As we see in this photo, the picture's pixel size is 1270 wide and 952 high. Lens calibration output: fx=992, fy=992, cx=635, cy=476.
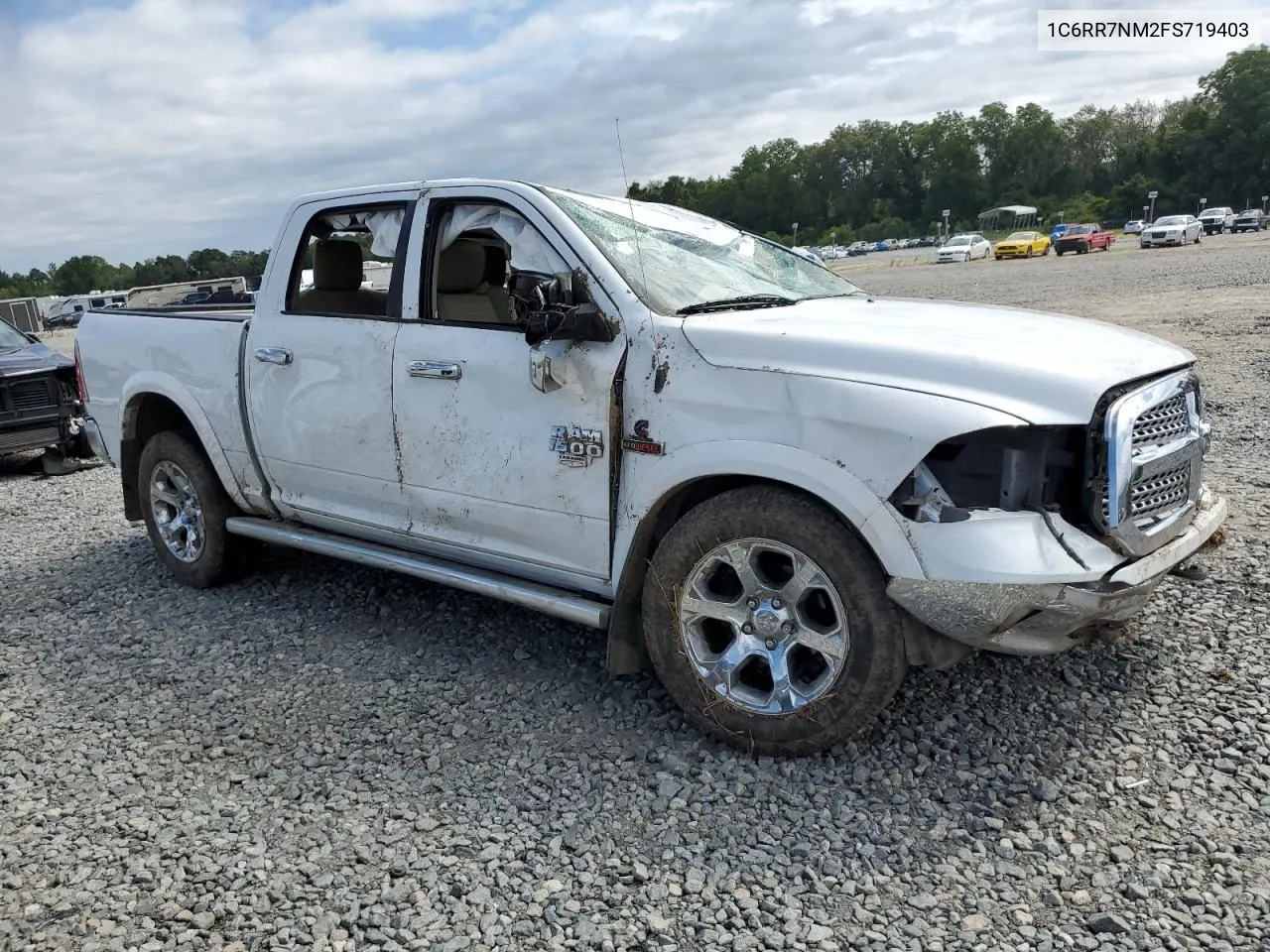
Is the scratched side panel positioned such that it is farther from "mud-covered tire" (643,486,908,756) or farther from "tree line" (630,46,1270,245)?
"tree line" (630,46,1270,245)

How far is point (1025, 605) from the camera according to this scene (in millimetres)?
2924

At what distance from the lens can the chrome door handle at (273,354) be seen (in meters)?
4.75

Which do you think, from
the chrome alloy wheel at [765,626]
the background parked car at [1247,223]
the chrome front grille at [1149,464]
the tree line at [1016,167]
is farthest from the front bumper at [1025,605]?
the tree line at [1016,167]

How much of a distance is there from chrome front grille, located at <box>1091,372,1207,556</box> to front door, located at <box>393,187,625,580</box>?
1.62 metres

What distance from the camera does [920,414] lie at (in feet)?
9.64

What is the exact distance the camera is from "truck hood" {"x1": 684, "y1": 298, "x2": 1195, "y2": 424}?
9.74ft

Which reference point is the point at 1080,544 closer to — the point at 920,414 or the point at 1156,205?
the point at 920,414

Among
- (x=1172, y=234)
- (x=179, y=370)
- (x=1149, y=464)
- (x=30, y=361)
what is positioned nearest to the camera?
(x=1149, y=464)

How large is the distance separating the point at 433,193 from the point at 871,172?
12748 centimetres

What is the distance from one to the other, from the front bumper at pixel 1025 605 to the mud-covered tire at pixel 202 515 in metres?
3.93

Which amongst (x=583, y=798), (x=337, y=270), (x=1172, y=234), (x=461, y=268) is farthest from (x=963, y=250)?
(x=583, y=798)

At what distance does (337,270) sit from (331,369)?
74cm

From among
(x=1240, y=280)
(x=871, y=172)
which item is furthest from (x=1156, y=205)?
(x=1240, y=280)

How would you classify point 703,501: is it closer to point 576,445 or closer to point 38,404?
point 576,445
